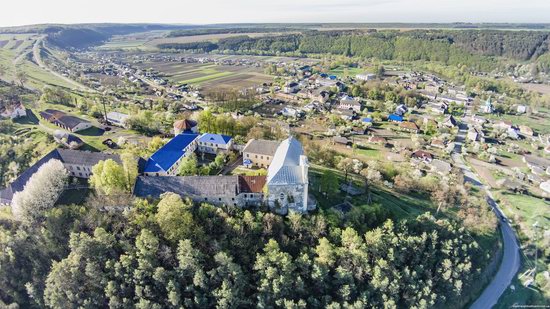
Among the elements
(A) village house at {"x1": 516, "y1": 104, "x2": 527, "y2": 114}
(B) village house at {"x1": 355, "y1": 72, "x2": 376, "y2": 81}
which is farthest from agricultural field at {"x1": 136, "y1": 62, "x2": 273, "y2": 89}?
(A) village house at {"x1": 516, "y1": 104, "x2": 527, "y2": 114}

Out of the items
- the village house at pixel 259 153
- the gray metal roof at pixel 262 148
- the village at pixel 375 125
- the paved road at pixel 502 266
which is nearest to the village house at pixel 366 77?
the village at pixel 375 125

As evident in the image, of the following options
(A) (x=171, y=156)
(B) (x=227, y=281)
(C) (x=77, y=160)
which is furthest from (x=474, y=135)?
(C) (x=77, y=160)

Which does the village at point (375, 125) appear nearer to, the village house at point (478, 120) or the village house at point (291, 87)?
the village house at point (478, 120)

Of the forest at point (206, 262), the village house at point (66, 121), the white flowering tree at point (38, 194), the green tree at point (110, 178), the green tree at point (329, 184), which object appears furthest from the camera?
the village house at point (66, 121)

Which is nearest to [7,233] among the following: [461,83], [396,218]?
[396,218]

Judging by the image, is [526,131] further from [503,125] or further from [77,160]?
[77,160]

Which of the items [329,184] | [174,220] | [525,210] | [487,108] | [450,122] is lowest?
[525,210]

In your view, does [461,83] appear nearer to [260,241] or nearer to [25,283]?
[260,241]
